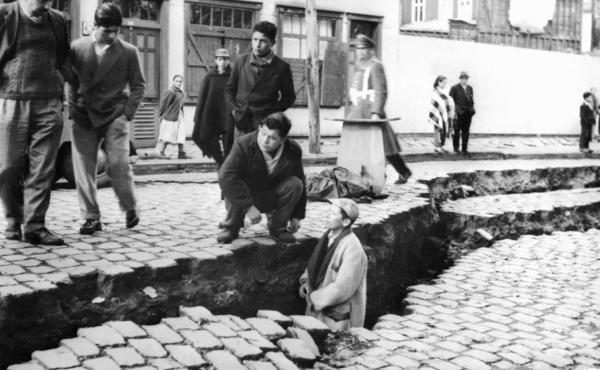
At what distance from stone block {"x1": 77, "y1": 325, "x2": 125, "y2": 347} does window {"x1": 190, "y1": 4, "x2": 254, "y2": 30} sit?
41.8ft

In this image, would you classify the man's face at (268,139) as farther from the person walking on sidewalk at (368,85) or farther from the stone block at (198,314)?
the person walking on sidewalk at (368,85)

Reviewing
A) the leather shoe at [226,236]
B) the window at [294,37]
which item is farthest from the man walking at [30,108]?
the window at [294,37]

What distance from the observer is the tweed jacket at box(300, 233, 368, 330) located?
528cm

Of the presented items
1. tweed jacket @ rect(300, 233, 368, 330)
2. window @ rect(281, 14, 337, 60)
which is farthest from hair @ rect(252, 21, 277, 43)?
window @ rect(281, 14, 337, 60)

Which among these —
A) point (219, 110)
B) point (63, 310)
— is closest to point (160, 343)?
point (63, 310)

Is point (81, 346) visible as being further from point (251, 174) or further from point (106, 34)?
point (106, 34)

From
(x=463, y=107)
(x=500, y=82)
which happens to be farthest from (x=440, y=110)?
(x=500, y=82)

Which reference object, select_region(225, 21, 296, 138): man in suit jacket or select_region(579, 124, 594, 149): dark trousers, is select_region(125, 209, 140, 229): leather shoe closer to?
select_region(225, 21, 296, 138): man in suit jacket

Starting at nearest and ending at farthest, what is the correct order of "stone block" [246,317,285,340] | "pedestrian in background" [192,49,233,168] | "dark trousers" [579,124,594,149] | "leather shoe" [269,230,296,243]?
"stone block" [246,317,285,340], "leather shoe" [269,230,296,243], "pedestrian in background" [192,49,233,168], "dark trousers" [579,124,594,149]

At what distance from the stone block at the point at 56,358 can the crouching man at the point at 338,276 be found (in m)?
1.98

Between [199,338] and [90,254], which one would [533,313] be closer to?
[199,338]

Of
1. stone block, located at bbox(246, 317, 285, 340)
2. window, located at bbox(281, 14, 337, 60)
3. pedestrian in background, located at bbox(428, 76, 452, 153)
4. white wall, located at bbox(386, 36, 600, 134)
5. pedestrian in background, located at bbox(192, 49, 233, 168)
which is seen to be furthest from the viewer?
white wall, located at bbox(386, 36, 600, 134)

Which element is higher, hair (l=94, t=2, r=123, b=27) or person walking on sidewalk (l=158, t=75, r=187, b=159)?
hair (l=94, t=2, r=123, b=27)

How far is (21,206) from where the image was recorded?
542 cm
